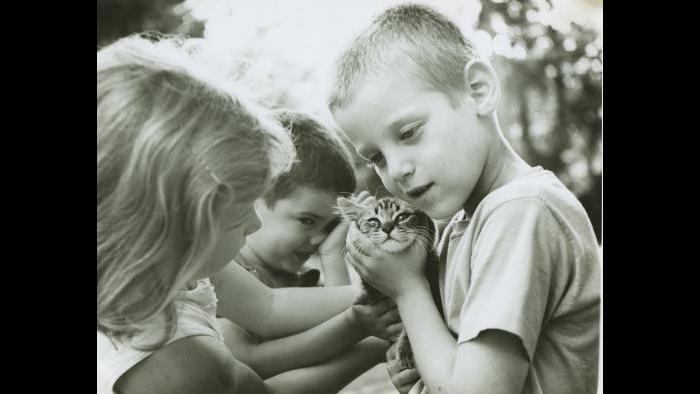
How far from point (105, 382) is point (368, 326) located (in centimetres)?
68

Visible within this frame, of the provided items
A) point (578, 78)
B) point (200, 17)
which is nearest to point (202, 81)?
point (200, 17)

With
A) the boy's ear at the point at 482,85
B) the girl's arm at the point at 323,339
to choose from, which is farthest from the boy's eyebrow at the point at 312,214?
the boy's ear at the point at 482,85

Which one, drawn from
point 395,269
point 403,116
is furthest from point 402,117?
point 395,269

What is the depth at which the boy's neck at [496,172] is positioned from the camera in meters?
2.19

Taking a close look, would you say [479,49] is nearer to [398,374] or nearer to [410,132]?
[410,132]

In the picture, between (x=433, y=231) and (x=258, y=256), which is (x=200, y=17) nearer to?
(x=258, y=256)

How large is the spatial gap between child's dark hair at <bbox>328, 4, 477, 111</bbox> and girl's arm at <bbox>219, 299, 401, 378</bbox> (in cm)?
54

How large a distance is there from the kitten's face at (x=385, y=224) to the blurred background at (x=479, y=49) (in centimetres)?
6

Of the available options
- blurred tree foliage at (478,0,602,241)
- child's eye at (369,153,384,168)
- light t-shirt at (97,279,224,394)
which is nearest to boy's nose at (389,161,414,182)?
child's eye at (369,153,384,168)

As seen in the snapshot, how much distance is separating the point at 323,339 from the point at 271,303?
16 centimetres

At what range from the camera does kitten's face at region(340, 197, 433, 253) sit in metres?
2.18

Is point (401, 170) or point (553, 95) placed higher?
point (553, 95)

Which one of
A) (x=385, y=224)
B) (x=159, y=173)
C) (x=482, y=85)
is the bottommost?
(x=385, y=224)

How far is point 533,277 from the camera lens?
210cm
